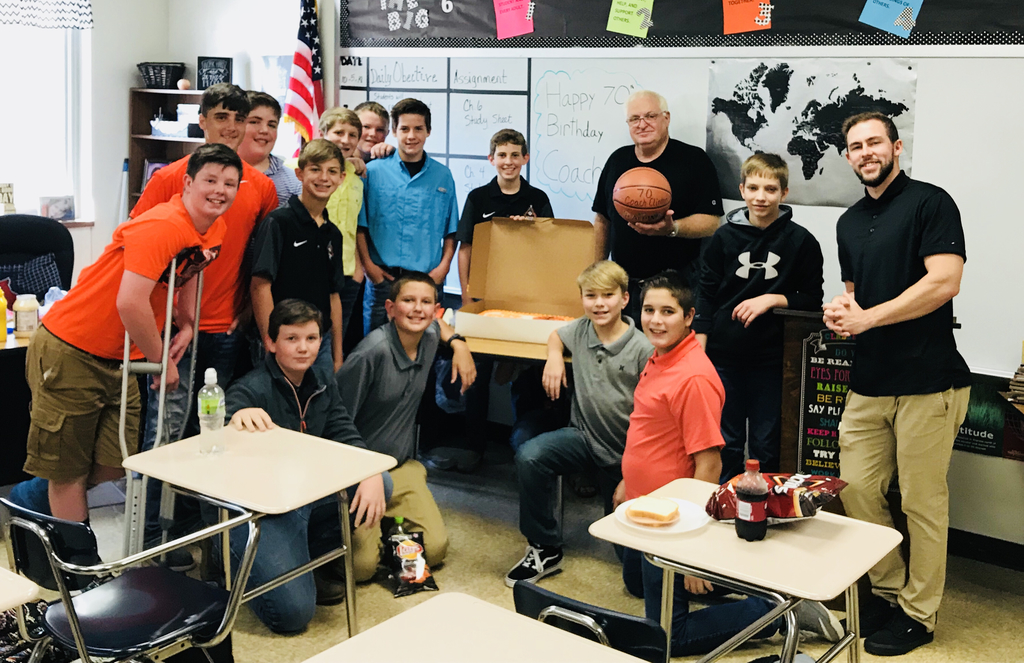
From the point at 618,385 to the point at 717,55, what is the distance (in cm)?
166

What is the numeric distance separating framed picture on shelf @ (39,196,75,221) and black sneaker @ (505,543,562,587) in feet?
15.2

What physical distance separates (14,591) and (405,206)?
9.32 feet

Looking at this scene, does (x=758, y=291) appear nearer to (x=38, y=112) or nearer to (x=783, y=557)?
(x=783, y=557)

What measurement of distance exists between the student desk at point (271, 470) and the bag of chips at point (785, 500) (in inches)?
37.2

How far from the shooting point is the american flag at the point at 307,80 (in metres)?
5.74

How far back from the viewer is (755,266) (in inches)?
146

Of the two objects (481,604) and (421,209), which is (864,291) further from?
(421,209)

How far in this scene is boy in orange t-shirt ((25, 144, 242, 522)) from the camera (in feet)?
9.86

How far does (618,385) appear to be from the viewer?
3664 mm

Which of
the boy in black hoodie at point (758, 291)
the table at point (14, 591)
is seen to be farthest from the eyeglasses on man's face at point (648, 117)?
the table at point (14, 591)

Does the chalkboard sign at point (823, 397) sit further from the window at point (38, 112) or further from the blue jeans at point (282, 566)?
the window at point (38, 112)

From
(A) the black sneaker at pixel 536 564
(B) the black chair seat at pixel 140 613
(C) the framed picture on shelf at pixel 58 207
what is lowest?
(A) the black sneaker at pixel 536 564

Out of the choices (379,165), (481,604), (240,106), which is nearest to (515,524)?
(379,165)

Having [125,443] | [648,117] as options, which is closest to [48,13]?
[648,117]
